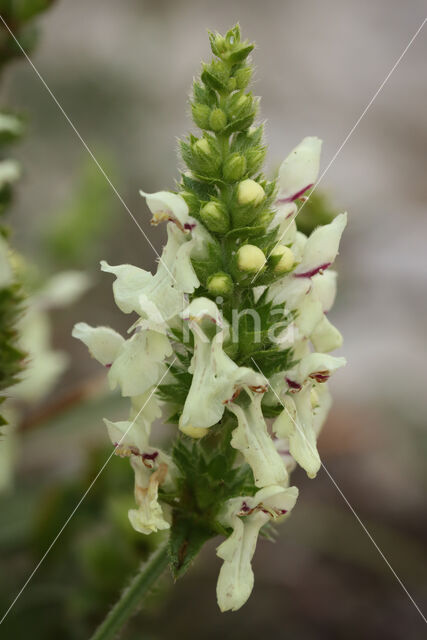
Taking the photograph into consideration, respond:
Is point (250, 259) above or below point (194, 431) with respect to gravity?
above

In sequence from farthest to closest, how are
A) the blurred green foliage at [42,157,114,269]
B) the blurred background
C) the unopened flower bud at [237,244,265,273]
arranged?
the blurred green foliage at [42,157,114,269] → the blurred background → the unopened flower bud at [237,244,265,273]

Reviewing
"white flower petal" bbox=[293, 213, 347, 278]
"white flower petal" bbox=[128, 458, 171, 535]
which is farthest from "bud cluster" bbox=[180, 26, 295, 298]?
"white flower petal" bbox=[128, 458, 171, 535]

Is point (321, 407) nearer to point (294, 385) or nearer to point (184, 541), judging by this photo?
point (294, 385)

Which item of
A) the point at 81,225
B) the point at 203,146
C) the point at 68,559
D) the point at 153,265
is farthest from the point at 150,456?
the point at 153,265

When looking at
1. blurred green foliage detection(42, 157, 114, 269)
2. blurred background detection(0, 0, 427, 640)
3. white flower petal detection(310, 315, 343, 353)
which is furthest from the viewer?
blurred green foliage detection(42, 157, 114, 269)

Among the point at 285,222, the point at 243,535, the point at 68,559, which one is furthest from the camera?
the point at 68,559

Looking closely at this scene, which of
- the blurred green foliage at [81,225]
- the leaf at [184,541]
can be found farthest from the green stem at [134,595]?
the blurred green foliage at [81,225]

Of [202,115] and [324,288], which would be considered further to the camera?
[324,288]

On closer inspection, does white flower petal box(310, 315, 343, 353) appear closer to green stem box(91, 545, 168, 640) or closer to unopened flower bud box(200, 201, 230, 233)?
unopened flower bud box(200, 201, 230, 233)
